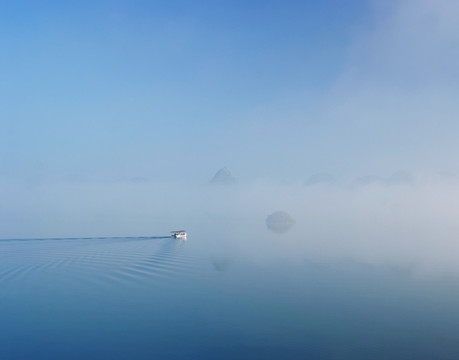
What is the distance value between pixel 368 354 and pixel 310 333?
313 centimetres

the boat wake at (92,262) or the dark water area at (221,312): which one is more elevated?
the boat wake at (92,262)

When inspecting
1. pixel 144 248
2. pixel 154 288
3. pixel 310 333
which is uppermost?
pixel 144 248

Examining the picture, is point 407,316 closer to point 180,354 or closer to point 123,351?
point 180,354

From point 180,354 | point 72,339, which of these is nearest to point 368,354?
point 180,354

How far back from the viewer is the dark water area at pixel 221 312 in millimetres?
16078

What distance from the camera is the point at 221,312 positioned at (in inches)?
845

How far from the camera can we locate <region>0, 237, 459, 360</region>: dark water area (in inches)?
633

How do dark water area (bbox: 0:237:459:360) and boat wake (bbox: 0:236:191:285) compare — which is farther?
boat wake (bbox: 0:236:191:285)

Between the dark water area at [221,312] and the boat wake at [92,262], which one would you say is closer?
the dark water area at [221,312]

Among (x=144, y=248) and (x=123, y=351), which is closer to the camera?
(x=123, y=351)

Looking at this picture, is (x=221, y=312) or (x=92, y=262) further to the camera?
(x=92, y=262)

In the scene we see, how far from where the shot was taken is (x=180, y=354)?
51.0 feet

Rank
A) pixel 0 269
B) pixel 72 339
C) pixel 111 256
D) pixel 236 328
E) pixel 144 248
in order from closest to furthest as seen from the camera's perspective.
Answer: pixel 72 339, pixel 236 328, pixel 0 269, pixel 111 256, pixel 144 248

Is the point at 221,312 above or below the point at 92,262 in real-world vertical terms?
below
